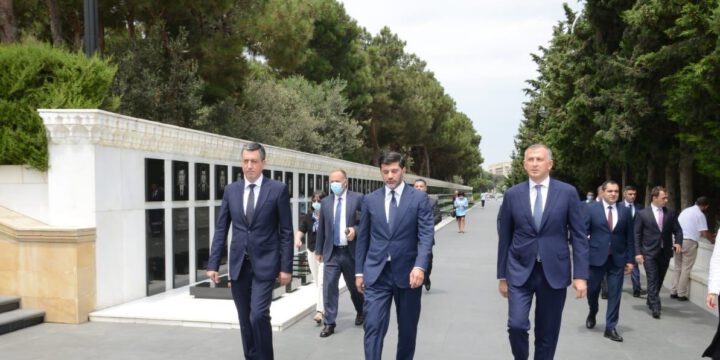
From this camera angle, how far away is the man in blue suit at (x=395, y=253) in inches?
193

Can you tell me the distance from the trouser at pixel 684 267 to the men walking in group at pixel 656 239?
2.00 ft

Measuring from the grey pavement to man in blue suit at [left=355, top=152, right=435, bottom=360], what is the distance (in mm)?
1275

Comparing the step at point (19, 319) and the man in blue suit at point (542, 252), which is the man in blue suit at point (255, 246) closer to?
the man in blue suit at point (542, 252)

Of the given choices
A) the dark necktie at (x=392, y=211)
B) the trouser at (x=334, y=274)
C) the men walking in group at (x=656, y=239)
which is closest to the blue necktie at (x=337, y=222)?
the trouser at (x=334, y=274)

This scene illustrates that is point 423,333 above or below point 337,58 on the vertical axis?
below

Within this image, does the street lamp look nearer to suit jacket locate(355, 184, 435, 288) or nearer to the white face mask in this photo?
the white face mask

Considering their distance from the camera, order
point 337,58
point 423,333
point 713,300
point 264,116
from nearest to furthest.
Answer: point 713,300 → point 423,333 → point 264,116 → point 337,58

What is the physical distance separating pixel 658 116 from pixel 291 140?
16.6 m

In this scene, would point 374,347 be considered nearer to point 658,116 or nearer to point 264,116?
point 658,116

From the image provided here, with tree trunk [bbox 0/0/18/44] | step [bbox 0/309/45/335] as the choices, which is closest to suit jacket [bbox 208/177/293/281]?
step [bbox 0/309/45/335]

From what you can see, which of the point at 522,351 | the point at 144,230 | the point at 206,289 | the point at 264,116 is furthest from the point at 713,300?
the point at 264,116

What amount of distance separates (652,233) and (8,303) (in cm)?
837

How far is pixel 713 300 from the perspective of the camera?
15.1 feet

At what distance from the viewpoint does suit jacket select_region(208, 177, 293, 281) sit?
5.09m
